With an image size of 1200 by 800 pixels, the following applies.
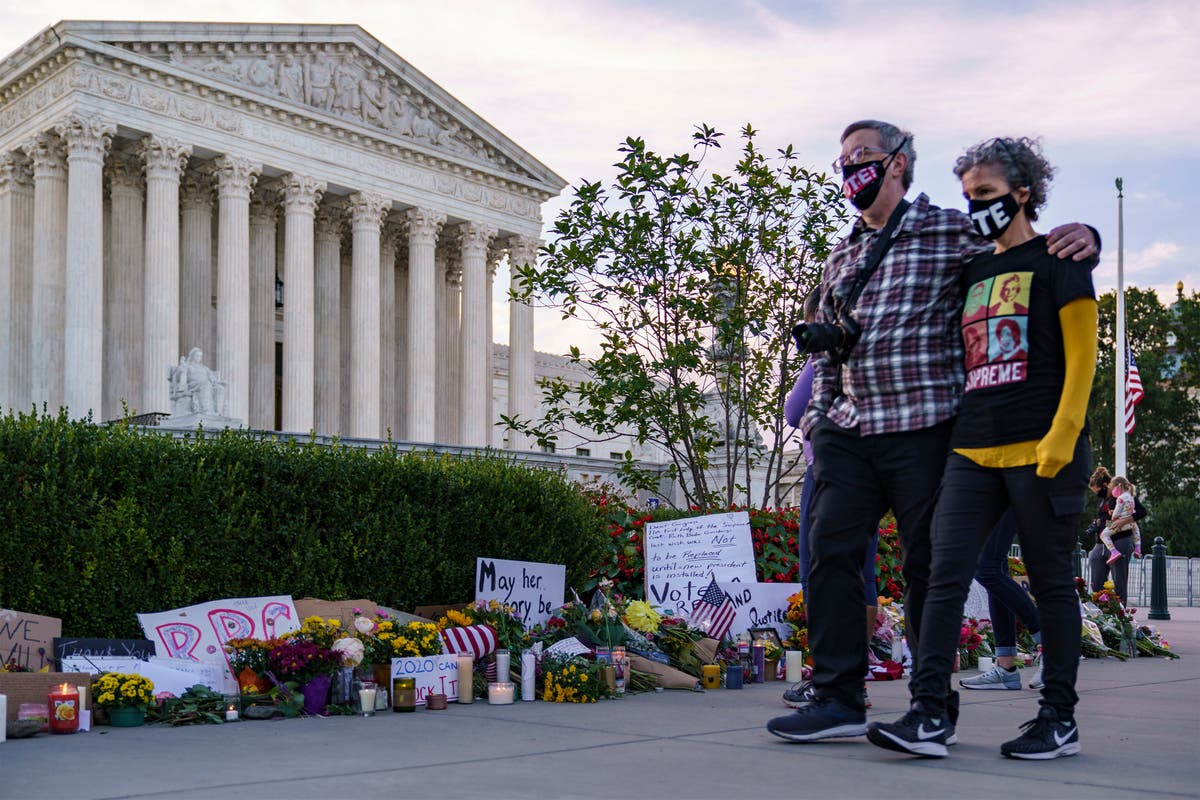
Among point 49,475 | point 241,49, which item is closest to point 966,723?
point 49,475

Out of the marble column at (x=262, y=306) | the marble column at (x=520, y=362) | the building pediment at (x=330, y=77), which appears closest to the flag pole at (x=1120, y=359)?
the marble column at (x=520, y=362)

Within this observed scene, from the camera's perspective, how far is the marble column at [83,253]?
120 ft

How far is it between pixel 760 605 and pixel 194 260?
36259mm

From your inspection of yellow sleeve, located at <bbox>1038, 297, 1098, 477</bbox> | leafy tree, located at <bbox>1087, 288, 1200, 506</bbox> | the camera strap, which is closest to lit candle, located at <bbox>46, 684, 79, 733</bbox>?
the camera strap

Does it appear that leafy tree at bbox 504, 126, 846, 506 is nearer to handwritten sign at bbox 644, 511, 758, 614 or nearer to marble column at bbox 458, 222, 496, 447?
handwritten sign at bbox 644, 511, 758, 614

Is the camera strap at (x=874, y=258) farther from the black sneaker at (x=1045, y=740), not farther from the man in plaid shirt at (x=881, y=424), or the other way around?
the black sneaker at (x=1045, y=740)

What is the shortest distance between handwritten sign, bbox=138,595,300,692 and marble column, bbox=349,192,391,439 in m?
36.0

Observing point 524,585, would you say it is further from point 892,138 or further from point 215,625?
point 892,138

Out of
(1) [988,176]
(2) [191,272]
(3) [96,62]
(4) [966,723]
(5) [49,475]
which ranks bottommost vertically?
(4) [966,723]

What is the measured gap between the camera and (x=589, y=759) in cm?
551

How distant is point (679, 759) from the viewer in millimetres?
5492

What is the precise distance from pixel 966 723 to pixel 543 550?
4916 mm

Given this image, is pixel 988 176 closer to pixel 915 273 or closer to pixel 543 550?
pixel 915 273

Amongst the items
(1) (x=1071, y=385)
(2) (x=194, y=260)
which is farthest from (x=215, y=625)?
(2) (x=194, y=260)
